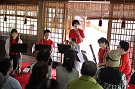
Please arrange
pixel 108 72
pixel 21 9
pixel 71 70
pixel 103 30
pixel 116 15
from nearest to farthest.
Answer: pixel 108 72 → pixel 71 70 → pixel 116 15 → pixel 21 9 → pixel 103 30

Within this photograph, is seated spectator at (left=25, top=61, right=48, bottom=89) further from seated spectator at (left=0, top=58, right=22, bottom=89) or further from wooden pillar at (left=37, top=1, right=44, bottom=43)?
wooden pillar at (left=37, top=1, right=44, bottom=43)

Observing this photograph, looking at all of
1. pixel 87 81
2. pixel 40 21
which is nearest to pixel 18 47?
pixel 40 21

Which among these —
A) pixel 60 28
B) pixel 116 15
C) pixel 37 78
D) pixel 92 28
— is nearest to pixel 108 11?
pixel 116 15

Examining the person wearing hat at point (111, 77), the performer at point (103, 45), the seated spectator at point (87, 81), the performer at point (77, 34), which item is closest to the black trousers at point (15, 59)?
the performer at point (77, 34)

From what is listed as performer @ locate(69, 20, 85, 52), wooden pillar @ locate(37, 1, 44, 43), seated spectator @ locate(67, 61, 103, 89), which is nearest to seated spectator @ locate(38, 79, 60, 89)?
seated spectator @ locate(67, 61, 103, 89)

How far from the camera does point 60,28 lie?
8102mm

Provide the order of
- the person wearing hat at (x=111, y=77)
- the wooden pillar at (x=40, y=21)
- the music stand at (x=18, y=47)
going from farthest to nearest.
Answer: the wooden pillar at (x=40, y=21) < the music stand at (x=18, y=47) < the person wearing hat at (x=111, y=77)

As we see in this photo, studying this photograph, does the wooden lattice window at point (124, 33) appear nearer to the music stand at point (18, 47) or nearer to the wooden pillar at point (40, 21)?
the wooden pillar at point (40, 21)

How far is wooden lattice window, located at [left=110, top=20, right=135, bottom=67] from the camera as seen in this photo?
682 centimetres

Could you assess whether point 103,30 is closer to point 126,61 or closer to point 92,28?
point 92,28

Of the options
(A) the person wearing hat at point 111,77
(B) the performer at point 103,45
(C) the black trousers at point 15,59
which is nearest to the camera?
(A) the person wearing hat at point 111,77

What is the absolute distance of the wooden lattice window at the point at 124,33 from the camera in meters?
6.82

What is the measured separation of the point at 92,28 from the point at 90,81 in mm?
8567

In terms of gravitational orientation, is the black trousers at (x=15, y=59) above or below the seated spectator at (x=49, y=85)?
below
